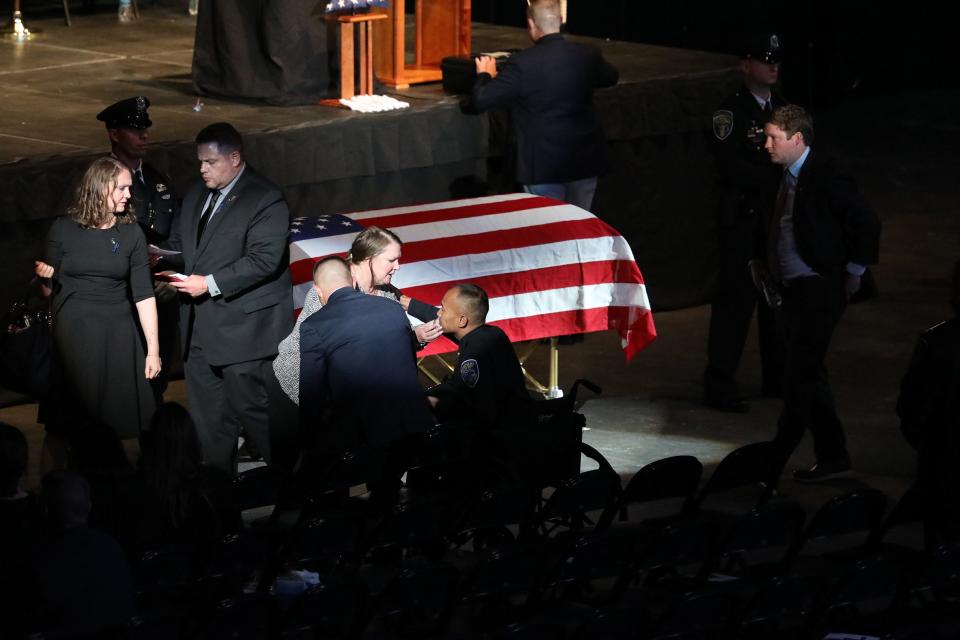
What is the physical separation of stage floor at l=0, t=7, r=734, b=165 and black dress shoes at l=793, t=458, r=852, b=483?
333 cm

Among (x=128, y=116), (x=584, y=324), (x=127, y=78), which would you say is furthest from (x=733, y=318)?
(x=127, y=78)

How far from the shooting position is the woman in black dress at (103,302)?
6.72 meters

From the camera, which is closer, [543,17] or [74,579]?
[74,579]

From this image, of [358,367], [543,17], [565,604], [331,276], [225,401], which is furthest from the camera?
[543,17]

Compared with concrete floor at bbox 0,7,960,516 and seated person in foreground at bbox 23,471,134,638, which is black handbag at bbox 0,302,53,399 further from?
seated person in foreground at bbox 23,471,134,638

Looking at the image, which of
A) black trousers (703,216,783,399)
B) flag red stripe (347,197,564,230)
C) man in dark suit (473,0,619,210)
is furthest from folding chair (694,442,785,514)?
man in dark suit (473,0,619,210)

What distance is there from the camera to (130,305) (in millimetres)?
6961

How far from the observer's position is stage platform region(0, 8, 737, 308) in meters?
8.37

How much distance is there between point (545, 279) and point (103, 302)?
2.30 meters

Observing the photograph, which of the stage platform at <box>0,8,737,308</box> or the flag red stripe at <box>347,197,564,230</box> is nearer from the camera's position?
the flag red stripe at <box>347,197,564,230</box>

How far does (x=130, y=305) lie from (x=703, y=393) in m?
3.32

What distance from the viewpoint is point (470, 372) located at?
264 inches

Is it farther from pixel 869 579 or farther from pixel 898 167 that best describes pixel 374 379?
pixel 898 167

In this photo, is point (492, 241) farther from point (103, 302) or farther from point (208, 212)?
point (103, 302)
